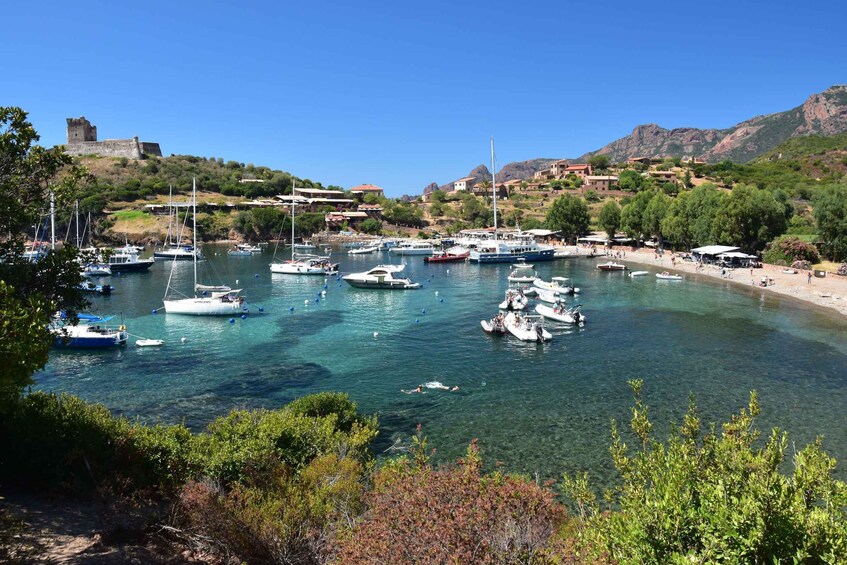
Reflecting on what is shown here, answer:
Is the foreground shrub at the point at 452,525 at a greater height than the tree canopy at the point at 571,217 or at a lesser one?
lesser

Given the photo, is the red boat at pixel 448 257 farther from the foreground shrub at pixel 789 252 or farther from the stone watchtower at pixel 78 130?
the stone watchtower at pixel 78 130

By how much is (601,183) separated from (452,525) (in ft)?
519

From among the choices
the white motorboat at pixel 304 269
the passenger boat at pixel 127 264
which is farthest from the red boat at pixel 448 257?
the passenger boat at pixel 127 264

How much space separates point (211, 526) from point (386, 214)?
137 metres

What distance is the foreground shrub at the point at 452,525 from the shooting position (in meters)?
7.20

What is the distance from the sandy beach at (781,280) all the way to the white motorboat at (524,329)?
2657 cm

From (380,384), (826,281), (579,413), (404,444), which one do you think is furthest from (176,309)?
(826,281)

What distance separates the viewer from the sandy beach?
158 feet

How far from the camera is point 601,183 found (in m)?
153

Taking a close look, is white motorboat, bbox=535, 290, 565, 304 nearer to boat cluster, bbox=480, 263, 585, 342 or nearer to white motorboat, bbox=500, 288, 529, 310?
boat cluster, bbox=480, 263, 585, 342

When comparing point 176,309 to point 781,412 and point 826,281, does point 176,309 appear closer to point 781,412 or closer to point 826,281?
point 781,412

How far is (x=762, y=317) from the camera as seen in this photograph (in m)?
42.4

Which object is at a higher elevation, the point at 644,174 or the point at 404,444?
the point at 644,174

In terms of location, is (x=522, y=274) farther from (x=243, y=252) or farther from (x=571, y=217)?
(x=243, y=252)
